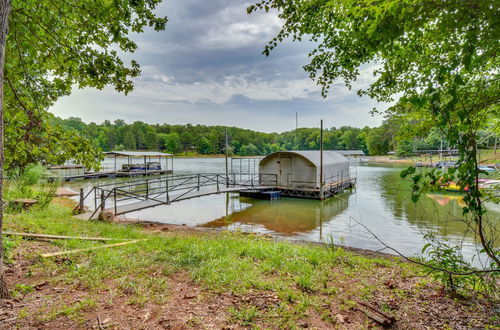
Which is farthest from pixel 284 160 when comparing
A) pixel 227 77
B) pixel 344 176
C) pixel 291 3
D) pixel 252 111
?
pixel 252 111

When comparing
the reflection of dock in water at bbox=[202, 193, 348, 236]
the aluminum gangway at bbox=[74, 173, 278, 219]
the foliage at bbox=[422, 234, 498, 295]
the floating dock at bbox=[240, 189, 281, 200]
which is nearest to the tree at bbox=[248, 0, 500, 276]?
the foliage at bbox=[422, 234, 498, 295]

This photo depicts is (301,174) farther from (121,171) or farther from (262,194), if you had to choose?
(121,171)

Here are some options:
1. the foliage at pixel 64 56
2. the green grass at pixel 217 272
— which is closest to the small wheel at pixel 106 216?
the green grass at pixel 217 272

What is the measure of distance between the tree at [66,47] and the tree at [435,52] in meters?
2.39

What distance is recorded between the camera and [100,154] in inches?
190

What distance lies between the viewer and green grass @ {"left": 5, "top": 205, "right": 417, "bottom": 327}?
114 inches

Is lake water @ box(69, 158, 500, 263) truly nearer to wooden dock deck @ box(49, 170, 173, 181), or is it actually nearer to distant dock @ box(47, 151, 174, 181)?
distant dock @ box(47, 151, 174, 181)

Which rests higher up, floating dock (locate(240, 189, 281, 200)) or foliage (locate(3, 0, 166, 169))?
foliage (locate(3, 0, 166, 169))

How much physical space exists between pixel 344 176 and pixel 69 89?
22120 millimetres

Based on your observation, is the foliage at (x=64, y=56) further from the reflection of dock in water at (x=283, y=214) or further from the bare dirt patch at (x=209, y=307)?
the reflection of dock in water at (x=283, y=214)

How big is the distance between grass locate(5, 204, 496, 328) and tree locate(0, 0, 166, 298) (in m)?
2.23

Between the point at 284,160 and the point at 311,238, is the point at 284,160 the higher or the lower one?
the higher one

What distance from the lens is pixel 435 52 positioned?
8.18 ft

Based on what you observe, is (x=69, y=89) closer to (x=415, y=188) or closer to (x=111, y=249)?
(x=111, y=249)
